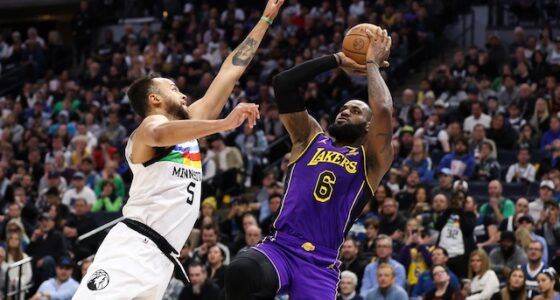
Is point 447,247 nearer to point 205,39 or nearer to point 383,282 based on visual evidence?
point 383,282

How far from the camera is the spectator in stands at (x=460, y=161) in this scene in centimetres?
1595

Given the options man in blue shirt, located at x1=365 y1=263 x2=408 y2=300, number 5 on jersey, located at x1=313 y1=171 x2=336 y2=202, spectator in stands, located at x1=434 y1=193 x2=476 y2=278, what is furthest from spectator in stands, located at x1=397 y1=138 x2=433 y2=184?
number 5 on jersey, located at x1=313 y1=171 x2=336 y2=202

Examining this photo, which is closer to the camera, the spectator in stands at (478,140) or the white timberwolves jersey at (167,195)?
the white timberwolves jersey at (167,195)

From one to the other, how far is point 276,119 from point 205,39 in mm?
5417

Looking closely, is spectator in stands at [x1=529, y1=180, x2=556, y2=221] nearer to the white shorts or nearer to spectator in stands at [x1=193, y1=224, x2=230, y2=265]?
spectator in stands at [x1=193, y1=224, x2=230, y2=265]

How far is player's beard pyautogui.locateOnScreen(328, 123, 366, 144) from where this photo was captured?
7457 millimetres

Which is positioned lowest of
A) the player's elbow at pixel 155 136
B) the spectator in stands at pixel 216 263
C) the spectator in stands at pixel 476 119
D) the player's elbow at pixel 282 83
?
the spectator in stands at pixel 216 263

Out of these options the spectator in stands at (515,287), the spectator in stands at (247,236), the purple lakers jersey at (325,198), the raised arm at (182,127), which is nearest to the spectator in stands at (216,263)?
the spectator in stands at (247,236)

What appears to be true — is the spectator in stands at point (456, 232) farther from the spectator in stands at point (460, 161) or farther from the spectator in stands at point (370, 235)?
the spectator in stands at point (460, 161)

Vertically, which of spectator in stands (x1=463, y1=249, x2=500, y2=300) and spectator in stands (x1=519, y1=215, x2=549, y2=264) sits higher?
spectator in stands (x1=519, y1=215, x2=549, y2=264)

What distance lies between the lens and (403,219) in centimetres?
1455

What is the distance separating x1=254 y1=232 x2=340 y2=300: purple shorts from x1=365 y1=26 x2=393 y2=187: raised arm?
24.7 inches

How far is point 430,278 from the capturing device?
1303cm

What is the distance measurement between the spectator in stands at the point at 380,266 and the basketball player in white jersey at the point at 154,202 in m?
6.40
